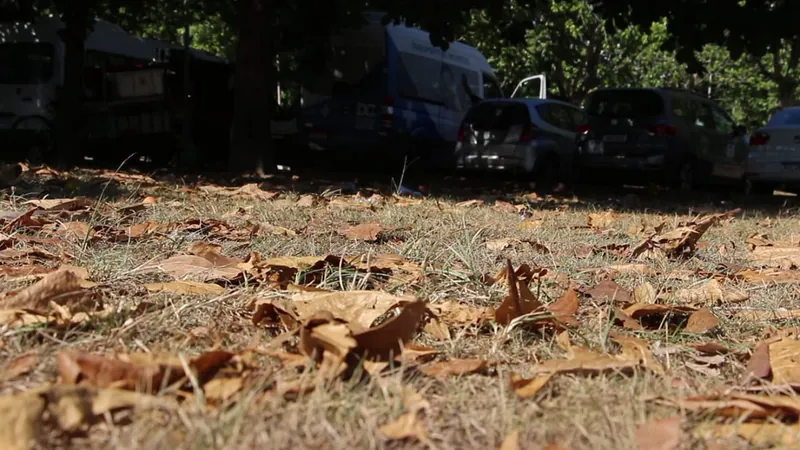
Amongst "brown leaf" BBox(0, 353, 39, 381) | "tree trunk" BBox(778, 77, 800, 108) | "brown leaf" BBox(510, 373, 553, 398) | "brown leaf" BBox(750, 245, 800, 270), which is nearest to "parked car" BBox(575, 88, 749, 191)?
"brown leaf" BBox(750, 245, 800, 270)

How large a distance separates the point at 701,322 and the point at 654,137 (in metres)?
11.1

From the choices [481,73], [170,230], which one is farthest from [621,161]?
[170,230]

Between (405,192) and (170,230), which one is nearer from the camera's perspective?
(170,230)

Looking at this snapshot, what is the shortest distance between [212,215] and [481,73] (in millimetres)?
13671

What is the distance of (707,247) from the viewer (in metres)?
4.54

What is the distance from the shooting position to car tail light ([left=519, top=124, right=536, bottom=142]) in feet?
45.6

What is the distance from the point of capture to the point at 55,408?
1472 mm

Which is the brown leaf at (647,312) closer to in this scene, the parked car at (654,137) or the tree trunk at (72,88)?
the parked car at (654,137)

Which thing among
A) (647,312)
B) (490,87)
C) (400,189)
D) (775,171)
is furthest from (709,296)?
(490,87)

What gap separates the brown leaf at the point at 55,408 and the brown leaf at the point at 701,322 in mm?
1564

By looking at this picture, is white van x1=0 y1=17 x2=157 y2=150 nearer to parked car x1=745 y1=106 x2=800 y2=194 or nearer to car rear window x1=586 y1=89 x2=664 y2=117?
car rear window x1=586 y1=89 x2=664 y2=117

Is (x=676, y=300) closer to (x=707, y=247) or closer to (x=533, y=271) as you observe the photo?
(x=533, y=271)

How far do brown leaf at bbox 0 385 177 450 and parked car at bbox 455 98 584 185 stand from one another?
498 inches

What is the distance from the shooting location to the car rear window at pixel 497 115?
558 inches
